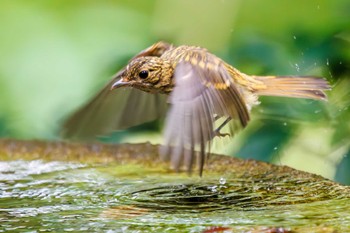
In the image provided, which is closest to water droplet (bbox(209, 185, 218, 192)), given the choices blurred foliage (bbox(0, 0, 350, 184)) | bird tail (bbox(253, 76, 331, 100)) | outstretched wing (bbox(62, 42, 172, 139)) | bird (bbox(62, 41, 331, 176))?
bird (bbox(62, 41, 331, 176))

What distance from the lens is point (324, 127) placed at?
14.4 feet

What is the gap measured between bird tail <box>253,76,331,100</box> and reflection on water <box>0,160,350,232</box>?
422mm

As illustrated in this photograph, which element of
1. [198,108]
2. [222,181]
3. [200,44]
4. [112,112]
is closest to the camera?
[198,108]

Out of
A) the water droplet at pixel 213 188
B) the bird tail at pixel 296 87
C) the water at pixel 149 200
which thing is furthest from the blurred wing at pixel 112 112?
the water droplet at pixel 213 188

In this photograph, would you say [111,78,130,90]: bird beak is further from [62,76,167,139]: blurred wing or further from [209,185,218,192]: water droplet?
[209,185,218,192]: water droplet

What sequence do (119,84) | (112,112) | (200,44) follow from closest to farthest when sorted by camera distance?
(119,84)
(112,112)
(200,44)

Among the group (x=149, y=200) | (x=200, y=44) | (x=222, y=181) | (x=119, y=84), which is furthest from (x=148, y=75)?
(x=200, y=44)

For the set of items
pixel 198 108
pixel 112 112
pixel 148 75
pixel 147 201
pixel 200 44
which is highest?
pixel 200 44

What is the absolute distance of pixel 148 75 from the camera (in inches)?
138

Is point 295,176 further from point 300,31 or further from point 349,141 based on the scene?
point 300,31

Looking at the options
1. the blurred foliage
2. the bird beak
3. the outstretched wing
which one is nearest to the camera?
the bird beak

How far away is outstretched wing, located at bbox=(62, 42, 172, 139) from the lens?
367cm

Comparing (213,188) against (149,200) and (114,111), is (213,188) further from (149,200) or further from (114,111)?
(114,111)

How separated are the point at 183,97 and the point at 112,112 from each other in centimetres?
80
